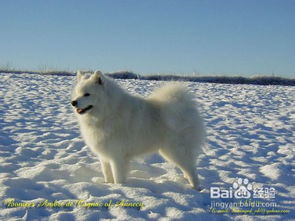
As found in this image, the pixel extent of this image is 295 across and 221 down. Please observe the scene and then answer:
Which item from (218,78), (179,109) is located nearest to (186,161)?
(179,109)

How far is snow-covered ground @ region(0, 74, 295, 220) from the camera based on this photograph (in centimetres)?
332

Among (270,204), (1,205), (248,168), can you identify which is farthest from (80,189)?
(248,168)

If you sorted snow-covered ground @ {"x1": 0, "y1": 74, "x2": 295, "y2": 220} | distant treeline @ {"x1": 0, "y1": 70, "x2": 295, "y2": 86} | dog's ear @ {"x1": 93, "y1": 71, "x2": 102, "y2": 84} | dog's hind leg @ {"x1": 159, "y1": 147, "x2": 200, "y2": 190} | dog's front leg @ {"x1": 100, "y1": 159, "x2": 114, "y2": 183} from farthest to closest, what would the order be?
distant treeline @ {"x1": 0, "y1": 70, "x2": 295, "y2": 86} → dog's front leg @ {"x1": 100, "y1": 159, "x2": 114, "y2": 183} → dog's hind leg @ {"x1": 159, "y1": 147, "x2": 200, "y2": 190} → dog's ear @ {"x1": 93, "y1": 71, "x2": 102, "y2": 84} → snow-covered ground @ {"x1": 0, "y1": 74, "x2": 295, "y2": 220}

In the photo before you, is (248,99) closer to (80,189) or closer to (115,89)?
(115,89)

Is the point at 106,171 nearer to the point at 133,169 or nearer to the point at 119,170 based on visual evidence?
the point at 119,170

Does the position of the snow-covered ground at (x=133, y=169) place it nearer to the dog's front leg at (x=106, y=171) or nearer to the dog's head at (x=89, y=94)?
the dog's front leg at (x=106, y=171)

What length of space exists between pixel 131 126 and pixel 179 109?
646mm


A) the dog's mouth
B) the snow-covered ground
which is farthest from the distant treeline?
the dog's mouth

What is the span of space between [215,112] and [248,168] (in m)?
4.19

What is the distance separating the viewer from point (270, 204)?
3754 mm

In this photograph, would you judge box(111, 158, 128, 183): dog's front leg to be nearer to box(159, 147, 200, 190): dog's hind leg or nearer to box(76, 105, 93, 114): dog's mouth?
box(159, 147, 200, 190): dog's hind leg

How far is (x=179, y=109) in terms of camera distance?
4285 mm

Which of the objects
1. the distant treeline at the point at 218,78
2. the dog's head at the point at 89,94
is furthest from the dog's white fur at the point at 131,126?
the distant treeline at the point at 218,78

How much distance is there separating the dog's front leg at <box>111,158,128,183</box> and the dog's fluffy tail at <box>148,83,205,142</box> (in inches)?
29.8
